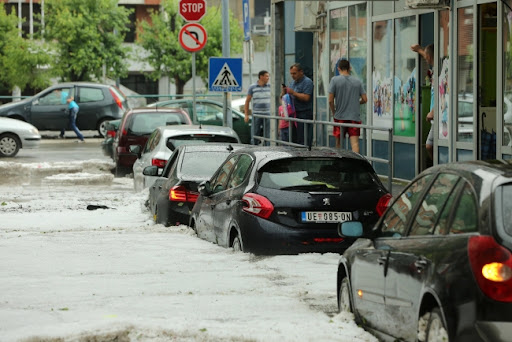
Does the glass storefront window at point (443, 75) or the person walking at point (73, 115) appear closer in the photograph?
the glass storefront window at point (443, 75)

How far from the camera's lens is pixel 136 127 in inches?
1016

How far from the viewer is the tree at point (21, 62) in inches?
2328

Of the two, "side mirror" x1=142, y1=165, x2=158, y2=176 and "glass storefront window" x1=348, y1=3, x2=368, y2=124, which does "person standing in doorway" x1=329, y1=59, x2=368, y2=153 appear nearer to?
"glass storefront window" x1=348, y1=3, x2=368, y2=124

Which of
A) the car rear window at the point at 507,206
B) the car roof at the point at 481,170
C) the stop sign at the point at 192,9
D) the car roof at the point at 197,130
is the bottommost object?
the car roof at the point at 197,130

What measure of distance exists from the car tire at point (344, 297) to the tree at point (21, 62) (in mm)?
51589

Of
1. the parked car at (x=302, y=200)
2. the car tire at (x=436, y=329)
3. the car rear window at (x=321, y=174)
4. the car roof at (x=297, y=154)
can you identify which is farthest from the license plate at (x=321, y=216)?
the car tire at (x=436, y=329)

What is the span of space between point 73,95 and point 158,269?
3091 centimetres

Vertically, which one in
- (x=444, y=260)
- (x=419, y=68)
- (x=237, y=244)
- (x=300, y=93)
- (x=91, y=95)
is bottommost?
(x=237, y=244)

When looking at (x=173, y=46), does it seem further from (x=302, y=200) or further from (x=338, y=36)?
(x=302, y=200)

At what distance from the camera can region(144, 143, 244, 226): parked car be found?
1543cm

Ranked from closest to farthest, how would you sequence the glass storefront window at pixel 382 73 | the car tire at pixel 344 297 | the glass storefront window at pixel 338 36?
the car tire at pixel 344 297 < the glass storefront window at pixel 382 73 < the glass storefront window at pixel 338 36

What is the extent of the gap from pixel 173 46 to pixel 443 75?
4805 cm

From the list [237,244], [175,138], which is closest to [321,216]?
[237,244]

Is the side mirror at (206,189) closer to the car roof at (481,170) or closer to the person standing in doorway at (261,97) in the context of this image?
the car roof at (481,170)
